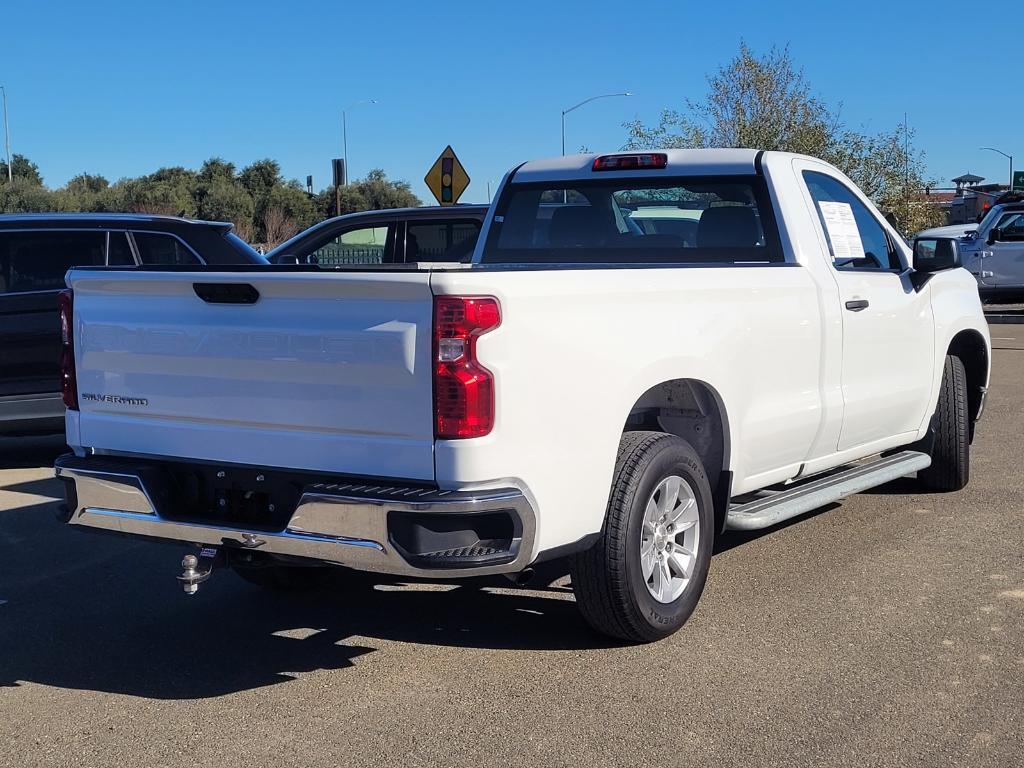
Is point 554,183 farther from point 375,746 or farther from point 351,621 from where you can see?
point 375,746

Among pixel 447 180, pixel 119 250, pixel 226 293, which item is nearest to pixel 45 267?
pixel 119 250

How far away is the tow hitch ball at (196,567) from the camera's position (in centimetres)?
430

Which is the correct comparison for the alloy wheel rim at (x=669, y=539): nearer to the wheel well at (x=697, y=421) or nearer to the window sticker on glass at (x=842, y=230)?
the wheel well at (x=697, y=421)

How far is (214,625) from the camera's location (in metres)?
5.26

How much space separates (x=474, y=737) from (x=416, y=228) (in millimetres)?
A: 7166

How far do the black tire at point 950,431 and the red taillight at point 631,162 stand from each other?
2.22 m

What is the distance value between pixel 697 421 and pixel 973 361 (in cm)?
330

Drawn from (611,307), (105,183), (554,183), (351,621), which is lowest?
(351,621)

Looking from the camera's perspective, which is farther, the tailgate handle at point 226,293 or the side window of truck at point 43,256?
the side window of truck at point 43,256

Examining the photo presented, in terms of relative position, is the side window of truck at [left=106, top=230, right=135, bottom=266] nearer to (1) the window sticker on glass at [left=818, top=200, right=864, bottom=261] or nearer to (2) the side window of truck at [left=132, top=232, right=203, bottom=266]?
(2) the side window of truck at [left=132, top=232, right=203, bottom=266]

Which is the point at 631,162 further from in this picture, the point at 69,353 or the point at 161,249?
the point at 161,249

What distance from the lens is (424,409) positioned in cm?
390

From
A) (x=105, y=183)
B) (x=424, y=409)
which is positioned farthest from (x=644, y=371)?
(x=105, y=183)

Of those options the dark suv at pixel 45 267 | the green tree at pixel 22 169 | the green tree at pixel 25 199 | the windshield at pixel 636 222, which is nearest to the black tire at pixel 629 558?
the windshield at pixel 636 222
